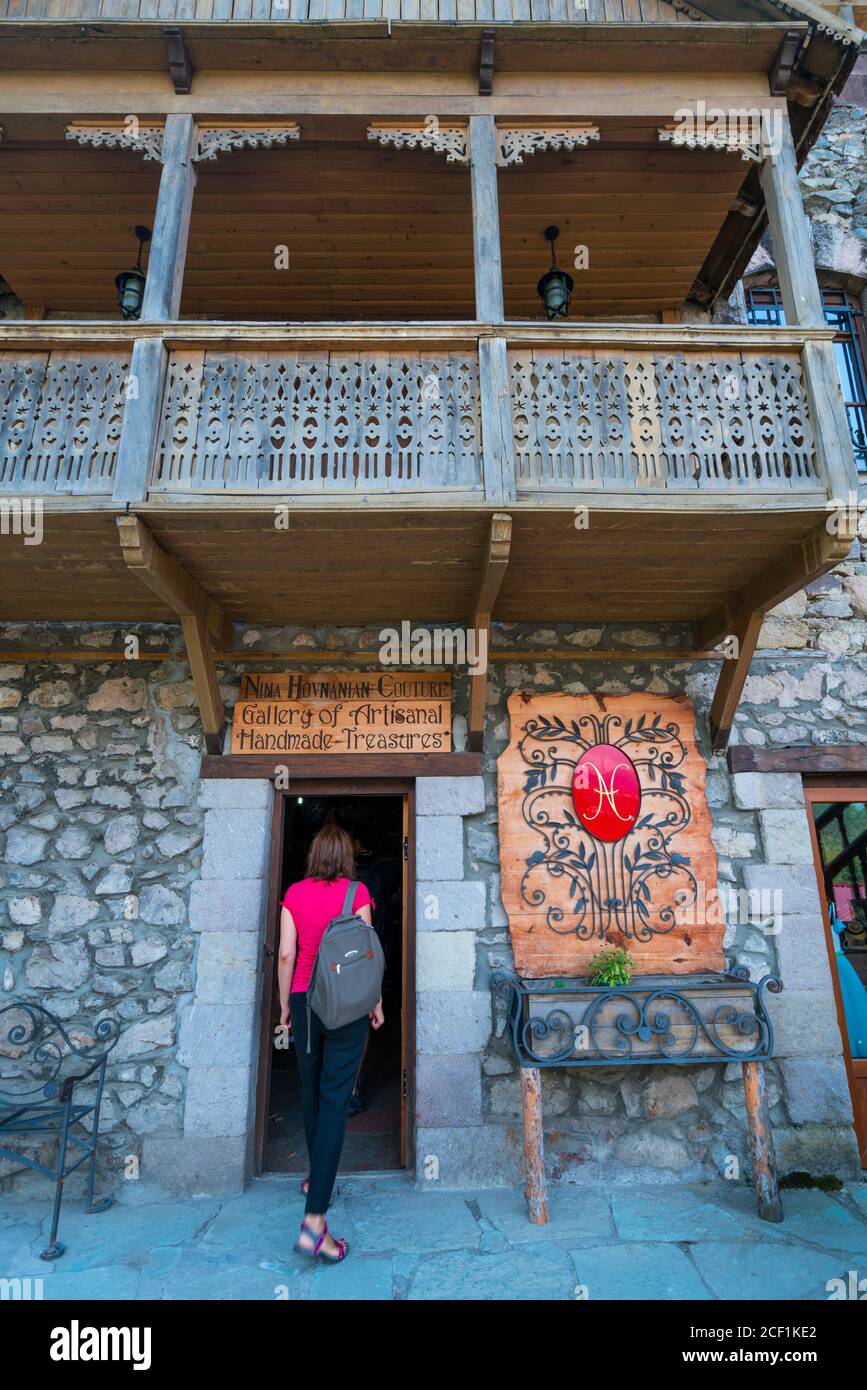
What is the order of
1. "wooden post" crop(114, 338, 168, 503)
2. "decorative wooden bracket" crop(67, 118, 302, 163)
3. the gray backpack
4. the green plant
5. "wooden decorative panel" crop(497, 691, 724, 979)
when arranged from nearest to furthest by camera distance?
the gray backpack
"wooden post" crop(114, 338, 168, 503)
the green plant
"decorative wooden bracket" crop(67, 118, 302, 163)
"wooden decorative panel" crop(497, 691, 724, 979)

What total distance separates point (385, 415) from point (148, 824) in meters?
2.92

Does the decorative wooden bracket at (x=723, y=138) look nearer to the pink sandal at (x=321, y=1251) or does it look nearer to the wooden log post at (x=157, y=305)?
the wooden log post at (x=157, y=305)

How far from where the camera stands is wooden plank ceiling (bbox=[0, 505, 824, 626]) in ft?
12.8

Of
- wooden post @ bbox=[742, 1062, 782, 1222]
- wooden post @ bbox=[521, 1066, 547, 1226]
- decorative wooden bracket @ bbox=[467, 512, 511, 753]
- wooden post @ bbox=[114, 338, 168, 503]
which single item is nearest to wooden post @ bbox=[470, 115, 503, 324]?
decorative wooden bracket @ bbox=[467, 512, 511, 753]

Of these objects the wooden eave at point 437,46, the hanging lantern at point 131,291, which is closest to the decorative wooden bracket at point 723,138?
the wooden eave at point 437,46

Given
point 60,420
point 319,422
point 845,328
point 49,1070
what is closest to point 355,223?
point 319,422

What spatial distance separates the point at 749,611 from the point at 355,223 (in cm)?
387

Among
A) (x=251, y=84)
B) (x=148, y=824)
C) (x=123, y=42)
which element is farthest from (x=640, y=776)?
(x=123, y=42)

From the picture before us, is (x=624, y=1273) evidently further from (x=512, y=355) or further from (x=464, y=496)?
(x=512, y=355)

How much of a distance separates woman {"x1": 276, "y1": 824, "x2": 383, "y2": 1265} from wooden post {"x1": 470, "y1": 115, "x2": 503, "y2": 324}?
306 cm

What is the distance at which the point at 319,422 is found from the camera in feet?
13.2

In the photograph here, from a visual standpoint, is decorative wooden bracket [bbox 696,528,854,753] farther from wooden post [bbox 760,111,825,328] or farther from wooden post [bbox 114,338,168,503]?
wooden post [bbox 114,338,168,503]

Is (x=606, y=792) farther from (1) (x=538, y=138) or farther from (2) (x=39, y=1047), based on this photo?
(1) (x=538, y=138)

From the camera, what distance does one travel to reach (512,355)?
4.13 m
